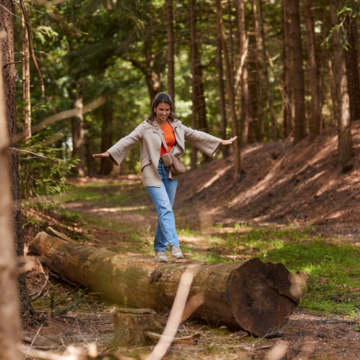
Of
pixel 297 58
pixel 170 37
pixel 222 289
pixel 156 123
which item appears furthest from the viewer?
pixel 170 37

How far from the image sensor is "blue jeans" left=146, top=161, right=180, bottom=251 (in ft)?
18.0

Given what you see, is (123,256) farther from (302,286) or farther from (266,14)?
(266,14)

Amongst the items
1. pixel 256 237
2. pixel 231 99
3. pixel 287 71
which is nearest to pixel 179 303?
pixel 256 237

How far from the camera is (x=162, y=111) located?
5660mm

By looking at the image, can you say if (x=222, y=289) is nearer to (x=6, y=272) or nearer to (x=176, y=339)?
(x=176, y=339)

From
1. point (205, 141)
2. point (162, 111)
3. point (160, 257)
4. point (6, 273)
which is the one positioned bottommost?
point (160, 257)

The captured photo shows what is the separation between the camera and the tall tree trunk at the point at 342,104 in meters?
10.8

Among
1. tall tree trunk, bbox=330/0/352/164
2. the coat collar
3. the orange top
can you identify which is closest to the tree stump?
the orange top

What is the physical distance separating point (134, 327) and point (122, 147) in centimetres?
269

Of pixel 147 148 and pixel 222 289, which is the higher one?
pixel 147 148

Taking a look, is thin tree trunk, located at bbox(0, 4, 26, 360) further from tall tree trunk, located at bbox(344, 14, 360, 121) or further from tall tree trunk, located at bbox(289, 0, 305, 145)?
tall tree trunk, located at bbox(289, 0, 305, 145)

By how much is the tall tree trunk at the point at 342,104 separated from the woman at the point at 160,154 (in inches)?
257

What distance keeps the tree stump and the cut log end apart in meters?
0.75

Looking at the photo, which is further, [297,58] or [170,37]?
[170,37]
